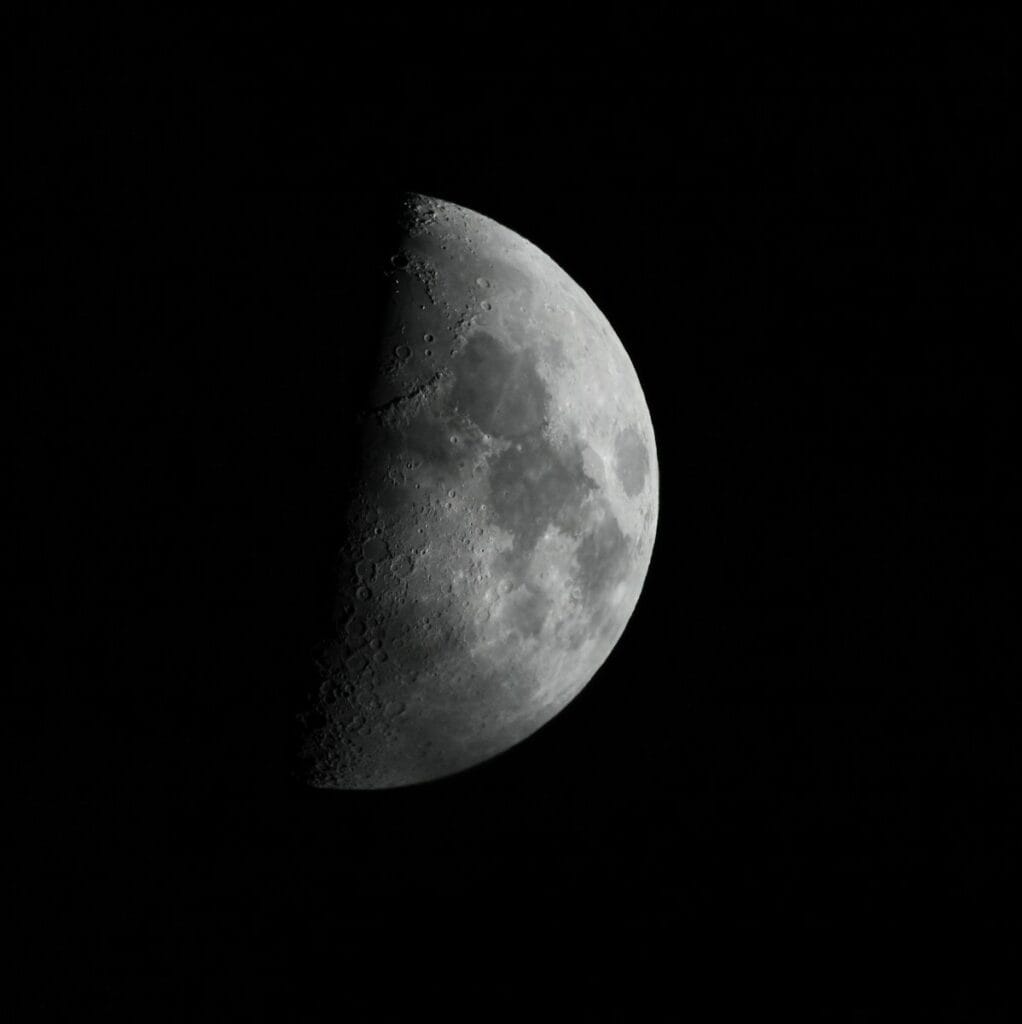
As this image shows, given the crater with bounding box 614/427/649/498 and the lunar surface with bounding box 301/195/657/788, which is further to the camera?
the crater with bounding box 614/427/649/498

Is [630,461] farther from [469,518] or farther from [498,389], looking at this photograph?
[469,518]

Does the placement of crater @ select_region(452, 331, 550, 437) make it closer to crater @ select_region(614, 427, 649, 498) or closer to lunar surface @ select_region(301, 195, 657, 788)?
lunar surface @ select_region(301, 195, 657, 788)

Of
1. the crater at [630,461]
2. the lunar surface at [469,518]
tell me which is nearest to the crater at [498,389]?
the lunar surface at [469,518]

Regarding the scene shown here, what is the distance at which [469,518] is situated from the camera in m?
4.07

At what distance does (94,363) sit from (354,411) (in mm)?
1006

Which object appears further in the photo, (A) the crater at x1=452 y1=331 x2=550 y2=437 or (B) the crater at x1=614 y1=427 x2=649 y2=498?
(B) the crater at x1=614 y1=427 x2=649 y2=498

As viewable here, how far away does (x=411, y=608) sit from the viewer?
161 inches

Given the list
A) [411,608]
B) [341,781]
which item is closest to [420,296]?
[411,608]

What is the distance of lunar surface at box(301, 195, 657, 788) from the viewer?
13.2 feet

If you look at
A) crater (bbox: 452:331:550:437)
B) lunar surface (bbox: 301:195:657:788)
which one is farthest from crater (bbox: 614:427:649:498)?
crater (bbox: 452:331:550:437)

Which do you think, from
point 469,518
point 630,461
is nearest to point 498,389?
point 469,518

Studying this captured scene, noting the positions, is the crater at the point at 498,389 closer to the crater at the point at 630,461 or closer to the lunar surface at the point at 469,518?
the lunar surface at the point at 469,518

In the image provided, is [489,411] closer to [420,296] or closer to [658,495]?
[420,296]

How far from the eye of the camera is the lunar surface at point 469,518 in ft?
13.2
